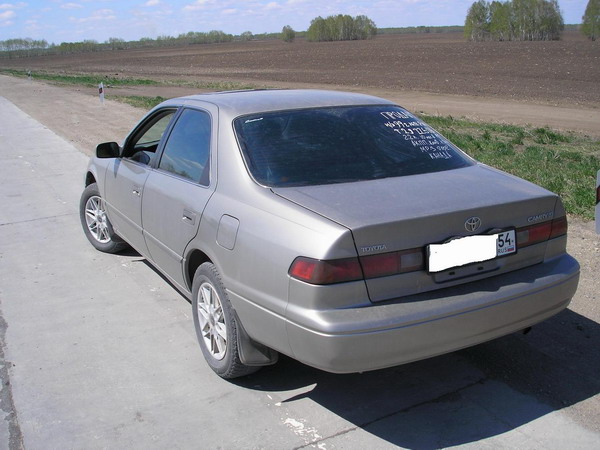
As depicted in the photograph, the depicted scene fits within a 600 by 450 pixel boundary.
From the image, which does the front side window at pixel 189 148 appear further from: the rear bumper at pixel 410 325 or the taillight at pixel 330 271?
the rear bumper at pixel 410 325

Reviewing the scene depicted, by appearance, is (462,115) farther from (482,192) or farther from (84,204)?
(482,192)

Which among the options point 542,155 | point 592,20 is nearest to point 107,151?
point 542,155

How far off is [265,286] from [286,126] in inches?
46.9

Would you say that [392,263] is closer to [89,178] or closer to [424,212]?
[424,212]

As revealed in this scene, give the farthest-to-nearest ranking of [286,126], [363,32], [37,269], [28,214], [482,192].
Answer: [363,32] → [28,214] → [37,269] → [286,126] → [482,192]

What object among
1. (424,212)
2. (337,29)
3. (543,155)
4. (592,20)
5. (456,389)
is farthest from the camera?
(337,29)

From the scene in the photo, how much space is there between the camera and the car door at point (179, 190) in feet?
13.3

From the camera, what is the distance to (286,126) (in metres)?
4.05

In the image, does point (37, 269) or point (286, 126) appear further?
point (37, 269)

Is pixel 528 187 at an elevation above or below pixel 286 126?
below

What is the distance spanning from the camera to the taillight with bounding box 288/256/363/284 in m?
3.03

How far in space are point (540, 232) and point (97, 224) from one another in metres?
4.22

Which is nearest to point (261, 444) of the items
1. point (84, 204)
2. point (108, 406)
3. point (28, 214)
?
point (108, 406)

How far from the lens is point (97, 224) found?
634 centimetres
